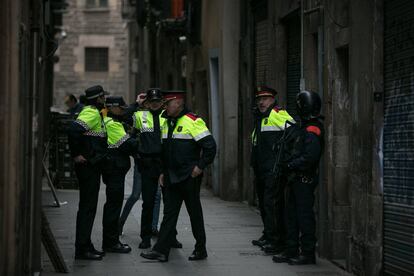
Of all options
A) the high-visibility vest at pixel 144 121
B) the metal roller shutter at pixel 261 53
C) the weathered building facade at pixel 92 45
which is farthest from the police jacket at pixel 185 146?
the weathered building facade at pixel 92 45

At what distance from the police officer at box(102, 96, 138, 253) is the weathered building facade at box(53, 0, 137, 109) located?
3885 cm

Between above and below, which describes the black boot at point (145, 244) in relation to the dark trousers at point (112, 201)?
below

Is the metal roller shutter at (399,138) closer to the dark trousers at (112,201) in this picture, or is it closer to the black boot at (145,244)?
the dark trousers at (112,201)

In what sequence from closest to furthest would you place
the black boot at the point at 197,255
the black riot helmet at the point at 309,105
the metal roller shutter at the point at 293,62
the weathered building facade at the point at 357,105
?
the weathered building facade at the point at 357,105
the black riot helmet at the point at 309,105
the black boot at the point at 197,255
the metal roller shutter at the point at 293,62

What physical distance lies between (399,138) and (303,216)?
2111 mm

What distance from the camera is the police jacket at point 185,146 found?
11.8 m

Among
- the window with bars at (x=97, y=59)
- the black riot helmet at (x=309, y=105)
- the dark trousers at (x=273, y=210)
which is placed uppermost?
the window with bars at (x=97, y=59)

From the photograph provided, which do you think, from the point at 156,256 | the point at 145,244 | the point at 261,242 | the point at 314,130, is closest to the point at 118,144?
the point at 145,244

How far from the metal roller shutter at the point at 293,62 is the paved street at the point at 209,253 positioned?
193 centimetres

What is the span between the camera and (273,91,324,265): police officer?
11.3 metres

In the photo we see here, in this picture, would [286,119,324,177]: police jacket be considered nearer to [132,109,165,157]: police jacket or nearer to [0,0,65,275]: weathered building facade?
[132,109,165,157]: police jacket

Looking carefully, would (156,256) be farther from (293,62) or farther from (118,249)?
(293,62)

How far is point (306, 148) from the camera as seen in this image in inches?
444

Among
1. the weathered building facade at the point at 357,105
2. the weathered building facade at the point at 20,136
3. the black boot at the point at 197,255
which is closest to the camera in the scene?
the weathered building facade at the point at 20,136
